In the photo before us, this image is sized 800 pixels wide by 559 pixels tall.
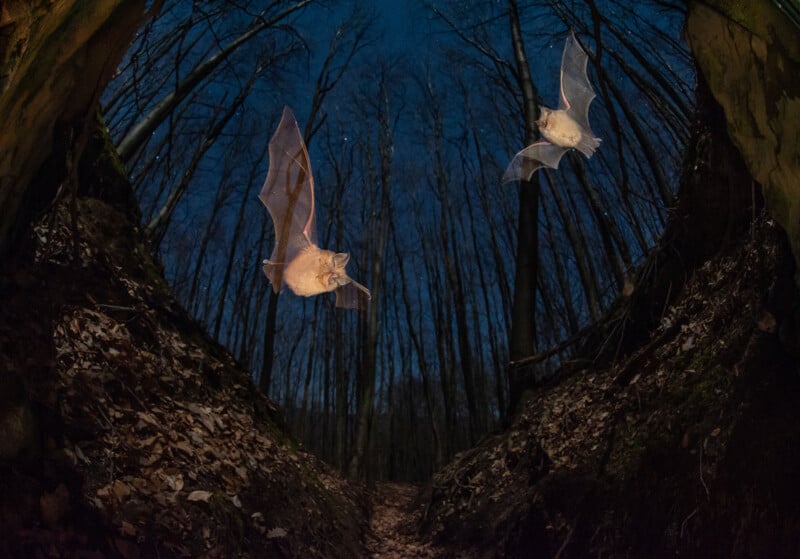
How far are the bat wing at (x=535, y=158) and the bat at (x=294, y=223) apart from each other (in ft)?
8.95

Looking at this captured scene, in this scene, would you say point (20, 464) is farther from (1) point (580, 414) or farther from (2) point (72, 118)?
(1) point (580, 414)

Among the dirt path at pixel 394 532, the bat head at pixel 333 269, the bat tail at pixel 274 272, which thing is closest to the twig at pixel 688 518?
the dirt path at pixel 394 532

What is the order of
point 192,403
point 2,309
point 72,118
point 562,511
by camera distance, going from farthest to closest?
point 192,403 < point 562,511 < point 2,309 < point 72,118

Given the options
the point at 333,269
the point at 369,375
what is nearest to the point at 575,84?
the point at 333,269

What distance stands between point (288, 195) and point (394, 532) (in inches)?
195

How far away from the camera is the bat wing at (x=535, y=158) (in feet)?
20.2

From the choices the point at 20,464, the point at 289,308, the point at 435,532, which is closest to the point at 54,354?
the point at 20,464

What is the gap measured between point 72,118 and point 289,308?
18773 millimetres

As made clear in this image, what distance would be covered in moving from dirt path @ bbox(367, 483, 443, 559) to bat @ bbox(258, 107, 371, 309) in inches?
113

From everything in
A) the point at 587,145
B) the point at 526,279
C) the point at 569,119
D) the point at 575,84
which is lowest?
the point at 526,279

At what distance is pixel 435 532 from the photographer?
17.4 feet

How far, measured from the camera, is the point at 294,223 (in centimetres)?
504

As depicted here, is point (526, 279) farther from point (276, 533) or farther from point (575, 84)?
point (276, 533)

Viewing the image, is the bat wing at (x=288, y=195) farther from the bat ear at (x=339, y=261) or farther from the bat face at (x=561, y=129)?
the bat face at (x=561, y=129)
